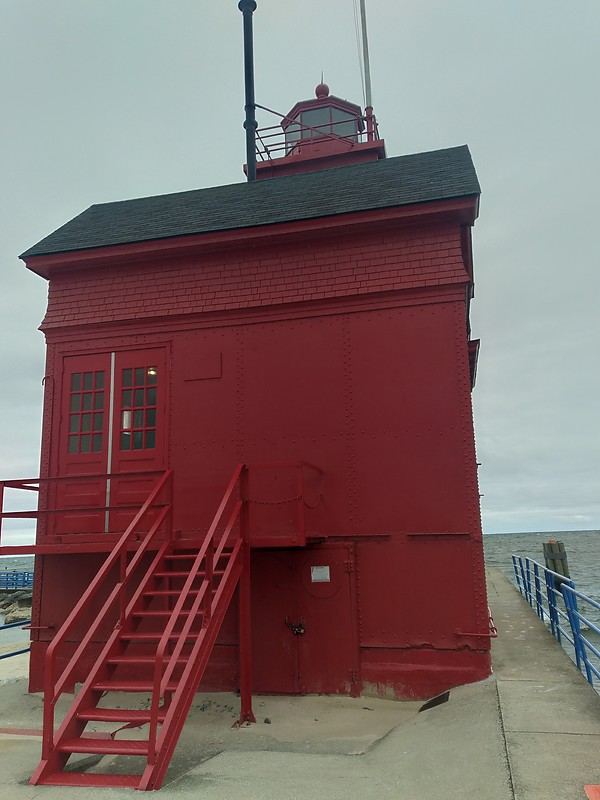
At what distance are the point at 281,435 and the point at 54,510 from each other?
329 centimetres

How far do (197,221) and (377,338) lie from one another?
3.53 metres

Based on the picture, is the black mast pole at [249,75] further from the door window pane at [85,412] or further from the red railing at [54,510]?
the red railing at [54,510]

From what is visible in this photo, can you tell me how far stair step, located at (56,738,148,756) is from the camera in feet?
17.0

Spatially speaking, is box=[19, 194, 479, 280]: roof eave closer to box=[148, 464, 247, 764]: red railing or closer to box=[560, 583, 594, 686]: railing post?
box=[148, 464, 247, 764]: red railing

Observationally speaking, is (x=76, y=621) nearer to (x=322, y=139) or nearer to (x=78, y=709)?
(x=78, y=709)

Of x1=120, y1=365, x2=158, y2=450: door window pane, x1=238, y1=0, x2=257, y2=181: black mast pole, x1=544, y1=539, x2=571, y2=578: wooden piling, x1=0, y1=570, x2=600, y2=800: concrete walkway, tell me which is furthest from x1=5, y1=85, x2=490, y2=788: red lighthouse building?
x1=544, y1=539, x2=571, y2=578: wooden piling

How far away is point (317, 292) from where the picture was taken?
29.8 ft

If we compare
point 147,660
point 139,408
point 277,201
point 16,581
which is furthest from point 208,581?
point 16,581

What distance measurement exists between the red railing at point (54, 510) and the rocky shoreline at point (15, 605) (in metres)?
21.0

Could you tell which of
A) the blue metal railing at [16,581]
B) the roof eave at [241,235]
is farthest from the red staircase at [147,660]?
the blue metal railing at [16,581]

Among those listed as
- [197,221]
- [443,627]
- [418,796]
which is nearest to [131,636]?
[418,796]

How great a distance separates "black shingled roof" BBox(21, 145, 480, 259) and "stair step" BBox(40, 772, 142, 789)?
696cm

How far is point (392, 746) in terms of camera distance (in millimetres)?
5934

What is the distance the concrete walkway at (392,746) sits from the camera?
4.61m
